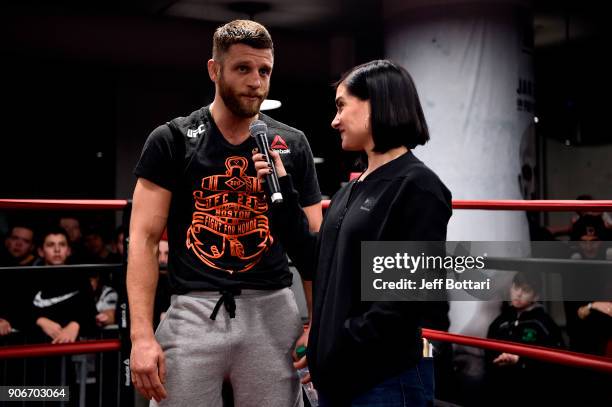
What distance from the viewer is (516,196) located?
601cm

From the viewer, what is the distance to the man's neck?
1.81 m

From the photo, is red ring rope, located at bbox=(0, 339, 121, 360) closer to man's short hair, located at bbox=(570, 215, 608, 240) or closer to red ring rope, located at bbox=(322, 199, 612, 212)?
red ring rope, located at bbox=(322, 199, 612, 212)

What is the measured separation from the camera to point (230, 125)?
182 cm

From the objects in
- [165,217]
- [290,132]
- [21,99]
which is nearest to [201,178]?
[165,217]

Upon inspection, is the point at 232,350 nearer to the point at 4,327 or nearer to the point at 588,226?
the point at 4,327

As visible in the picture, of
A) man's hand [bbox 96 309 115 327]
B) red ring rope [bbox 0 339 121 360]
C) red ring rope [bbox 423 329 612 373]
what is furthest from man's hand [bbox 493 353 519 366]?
red ring rope [bbox 0 339 121 360]

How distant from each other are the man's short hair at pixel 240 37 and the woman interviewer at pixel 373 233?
25 centimetres

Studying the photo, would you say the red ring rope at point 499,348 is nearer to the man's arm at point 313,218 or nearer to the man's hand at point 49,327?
the man's arm at point 313,218

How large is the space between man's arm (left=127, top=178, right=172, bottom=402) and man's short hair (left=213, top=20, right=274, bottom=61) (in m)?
0.39

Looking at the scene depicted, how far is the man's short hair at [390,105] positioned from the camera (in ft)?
5.21

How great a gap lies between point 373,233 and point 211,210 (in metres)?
0.44

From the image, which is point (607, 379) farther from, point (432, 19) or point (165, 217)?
point (165, 217)

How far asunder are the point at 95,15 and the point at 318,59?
286cm

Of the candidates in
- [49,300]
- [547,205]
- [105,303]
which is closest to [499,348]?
[547,205]
